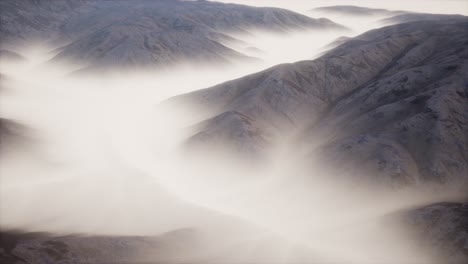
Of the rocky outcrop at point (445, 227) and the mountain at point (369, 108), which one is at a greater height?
the mountain at point (369, 108)

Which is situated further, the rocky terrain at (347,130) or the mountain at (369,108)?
the mountain at (369,108)

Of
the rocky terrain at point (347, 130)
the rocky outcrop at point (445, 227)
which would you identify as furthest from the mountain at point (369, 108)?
the rocky outcrop at point (445, 227)

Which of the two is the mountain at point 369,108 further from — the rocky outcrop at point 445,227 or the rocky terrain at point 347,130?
the rocky outcrop at point 445,227

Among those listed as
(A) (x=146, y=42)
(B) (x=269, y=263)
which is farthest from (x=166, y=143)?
(A) (x=146, y=42)

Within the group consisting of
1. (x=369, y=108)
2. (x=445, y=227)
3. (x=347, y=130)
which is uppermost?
(x=369, y=108)

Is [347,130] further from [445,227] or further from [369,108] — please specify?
[445,227]

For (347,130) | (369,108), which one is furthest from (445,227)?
(369,108)

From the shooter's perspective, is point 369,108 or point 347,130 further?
point 369,108

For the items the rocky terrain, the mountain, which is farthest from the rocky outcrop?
the mountain

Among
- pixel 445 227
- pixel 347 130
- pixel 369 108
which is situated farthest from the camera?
pixel 369 108

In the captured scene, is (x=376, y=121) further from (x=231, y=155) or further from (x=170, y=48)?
(x=170, y=48)
